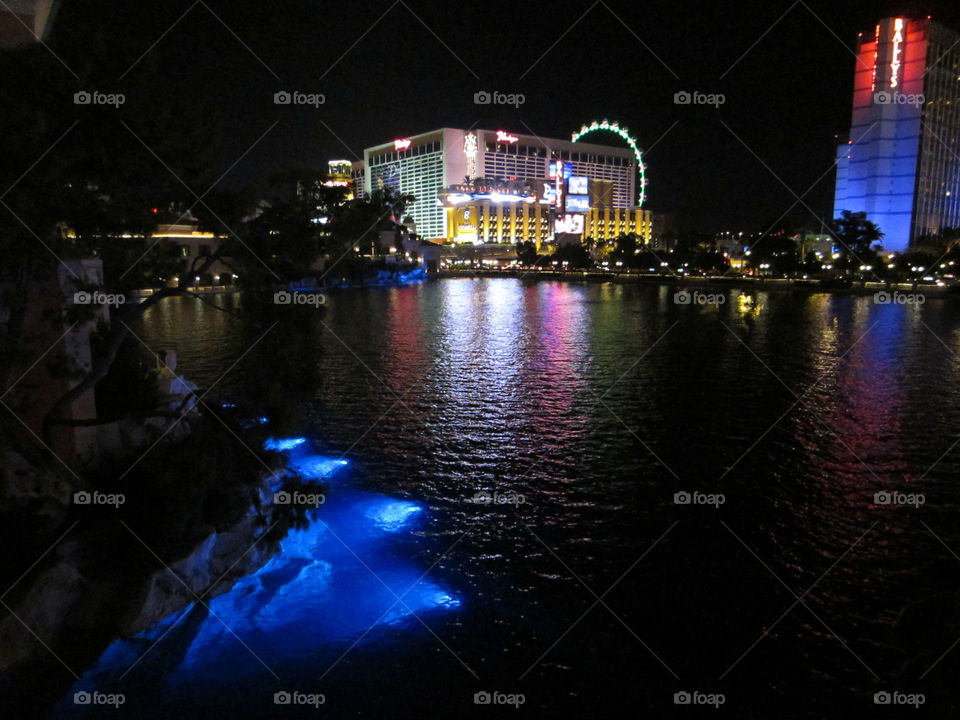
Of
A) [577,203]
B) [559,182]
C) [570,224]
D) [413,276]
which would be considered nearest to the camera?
[413,276]

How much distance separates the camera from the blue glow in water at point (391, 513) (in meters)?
10.9

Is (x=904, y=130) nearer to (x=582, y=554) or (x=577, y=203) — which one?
(x=577, y=203)

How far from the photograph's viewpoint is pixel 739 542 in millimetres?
10352

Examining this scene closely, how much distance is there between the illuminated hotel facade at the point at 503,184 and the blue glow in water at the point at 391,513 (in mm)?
123998

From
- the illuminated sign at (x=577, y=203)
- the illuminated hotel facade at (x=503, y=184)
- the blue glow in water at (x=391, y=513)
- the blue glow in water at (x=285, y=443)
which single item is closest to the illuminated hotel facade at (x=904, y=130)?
the illuminated sign at (x=577, y=203)

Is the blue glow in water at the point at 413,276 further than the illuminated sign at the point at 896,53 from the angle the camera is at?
No

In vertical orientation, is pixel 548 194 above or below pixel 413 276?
above

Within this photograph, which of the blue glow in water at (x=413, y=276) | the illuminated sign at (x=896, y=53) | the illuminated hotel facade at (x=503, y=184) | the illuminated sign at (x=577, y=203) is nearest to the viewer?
the blue glow in water at (x=413, y=276)

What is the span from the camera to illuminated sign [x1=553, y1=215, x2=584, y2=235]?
137750 mm

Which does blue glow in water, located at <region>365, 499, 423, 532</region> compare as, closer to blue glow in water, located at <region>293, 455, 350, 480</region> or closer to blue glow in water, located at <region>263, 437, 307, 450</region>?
blue glow in water, located at <region>293, 455, 350, 480</region>

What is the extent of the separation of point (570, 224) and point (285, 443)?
13040 centimetres

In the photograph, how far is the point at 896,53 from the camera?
87.9 metres

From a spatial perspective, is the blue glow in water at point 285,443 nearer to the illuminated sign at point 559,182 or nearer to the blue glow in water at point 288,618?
the blue glow in water at point 288,618

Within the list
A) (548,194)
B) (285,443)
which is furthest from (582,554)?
(548,194)
